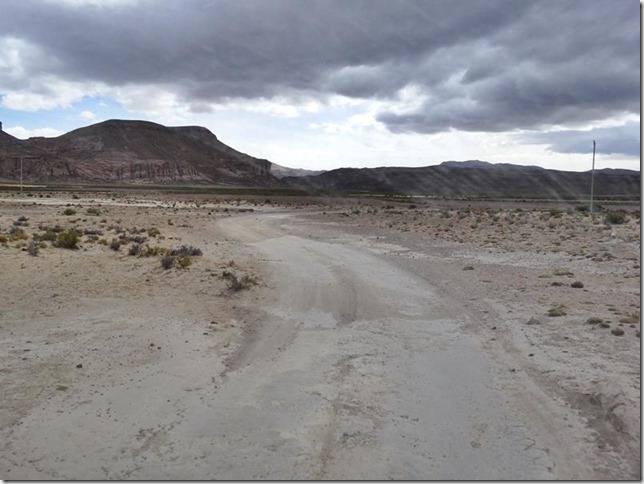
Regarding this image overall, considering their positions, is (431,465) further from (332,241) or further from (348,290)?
(332,241)

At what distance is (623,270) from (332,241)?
12.0m

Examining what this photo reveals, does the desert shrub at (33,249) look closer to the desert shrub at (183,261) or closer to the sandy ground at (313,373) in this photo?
the sandy ground at (313,373)

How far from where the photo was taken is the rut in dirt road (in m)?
4.65

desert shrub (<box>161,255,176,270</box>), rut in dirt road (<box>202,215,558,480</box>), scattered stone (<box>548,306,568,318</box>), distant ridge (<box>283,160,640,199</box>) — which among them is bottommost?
rut in dirt road (<box>202,215,558,480</box>)

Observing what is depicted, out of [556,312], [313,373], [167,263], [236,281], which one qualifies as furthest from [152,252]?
[556,312]

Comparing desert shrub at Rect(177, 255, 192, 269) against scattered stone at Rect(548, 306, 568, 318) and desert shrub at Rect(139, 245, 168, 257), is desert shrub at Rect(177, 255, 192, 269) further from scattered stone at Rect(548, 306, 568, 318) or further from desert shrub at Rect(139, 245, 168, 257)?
scattered stone at Rect(548, 306, 568, 318)

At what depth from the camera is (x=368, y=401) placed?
19.7 feet

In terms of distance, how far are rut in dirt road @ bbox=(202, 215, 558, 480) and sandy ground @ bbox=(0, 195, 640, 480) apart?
0.03m

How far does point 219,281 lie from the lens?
41.1ft

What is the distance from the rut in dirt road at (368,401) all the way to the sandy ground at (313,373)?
1.0 inches

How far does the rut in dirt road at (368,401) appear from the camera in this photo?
4.65m

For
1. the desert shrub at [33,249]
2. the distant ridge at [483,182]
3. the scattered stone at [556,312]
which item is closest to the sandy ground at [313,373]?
Answer: the scattered stone at [556,312]

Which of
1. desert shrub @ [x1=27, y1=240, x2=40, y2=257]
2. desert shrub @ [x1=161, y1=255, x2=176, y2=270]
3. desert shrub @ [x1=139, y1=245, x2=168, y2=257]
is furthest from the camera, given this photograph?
desert shrub @ [x1=139, y1=245, x2=168, y2=257]

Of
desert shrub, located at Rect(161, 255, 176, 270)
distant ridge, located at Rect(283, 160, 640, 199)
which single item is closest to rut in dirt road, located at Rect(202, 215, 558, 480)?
desert shrub, located at Rect(161, 255, 176, 270)
